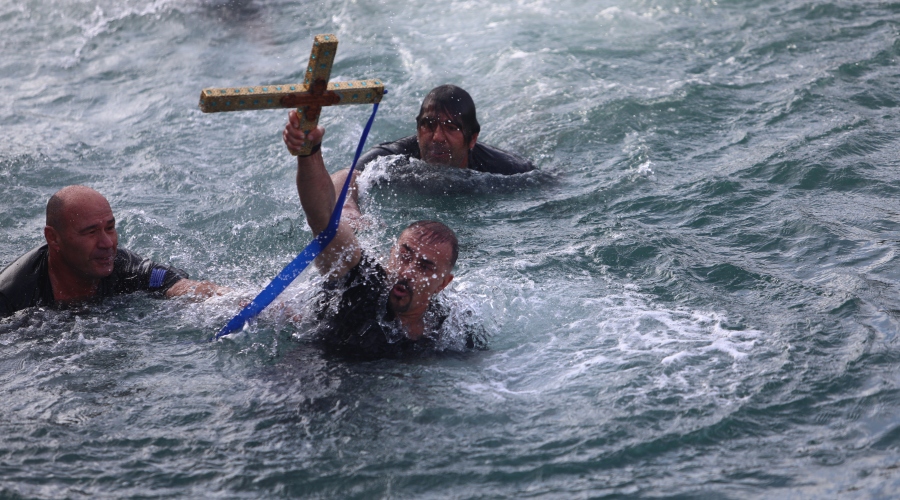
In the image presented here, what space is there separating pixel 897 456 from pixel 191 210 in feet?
18.6

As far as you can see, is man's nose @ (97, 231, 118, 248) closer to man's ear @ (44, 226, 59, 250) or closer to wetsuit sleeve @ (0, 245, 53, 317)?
man's ear @ (44, 226, 59, 250)

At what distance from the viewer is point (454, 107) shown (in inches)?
305

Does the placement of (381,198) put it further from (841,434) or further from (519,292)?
(841,434)

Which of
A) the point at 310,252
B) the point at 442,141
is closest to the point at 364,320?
the point at 310,252

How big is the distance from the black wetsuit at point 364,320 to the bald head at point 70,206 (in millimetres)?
1630

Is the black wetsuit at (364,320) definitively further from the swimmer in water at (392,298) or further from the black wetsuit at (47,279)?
the black wetsuit at (47,279)

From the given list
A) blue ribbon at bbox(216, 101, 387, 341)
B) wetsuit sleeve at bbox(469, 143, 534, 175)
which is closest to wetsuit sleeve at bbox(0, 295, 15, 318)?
blue ribbon at bbox(216, 101, 387, 341)

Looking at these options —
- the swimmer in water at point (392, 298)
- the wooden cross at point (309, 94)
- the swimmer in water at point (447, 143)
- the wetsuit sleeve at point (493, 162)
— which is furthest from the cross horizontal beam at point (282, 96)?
the wetsuit sleeve at point (493, 162)

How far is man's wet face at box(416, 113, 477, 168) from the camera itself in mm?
7812

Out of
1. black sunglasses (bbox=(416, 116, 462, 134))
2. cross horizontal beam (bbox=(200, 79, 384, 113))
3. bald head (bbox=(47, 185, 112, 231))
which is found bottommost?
black sunglasses (bbox=(416, 116, 462, 134))

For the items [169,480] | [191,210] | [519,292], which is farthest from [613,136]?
[169,480]

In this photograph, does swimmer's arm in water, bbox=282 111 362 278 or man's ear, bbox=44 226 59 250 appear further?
man's ear, bbox=44 226 59 250

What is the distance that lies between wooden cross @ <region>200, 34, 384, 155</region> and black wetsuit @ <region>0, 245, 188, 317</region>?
2.36 meters

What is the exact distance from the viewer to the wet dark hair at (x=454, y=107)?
7762mm
